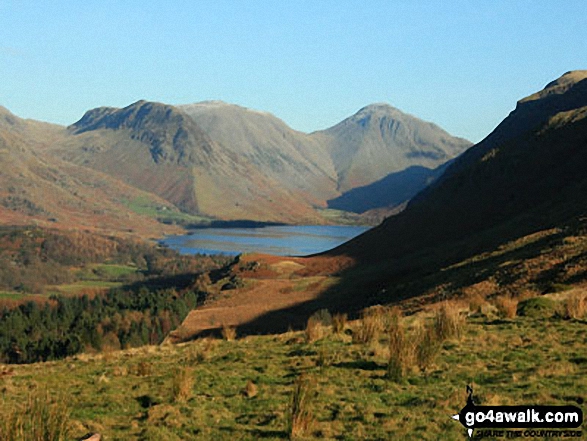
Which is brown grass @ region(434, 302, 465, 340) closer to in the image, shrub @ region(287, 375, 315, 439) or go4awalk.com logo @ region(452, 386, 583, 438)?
go4awalk.com logo @ region(452, 386, 583, 438)

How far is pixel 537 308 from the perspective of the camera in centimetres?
2130

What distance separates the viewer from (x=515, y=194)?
9969 cm

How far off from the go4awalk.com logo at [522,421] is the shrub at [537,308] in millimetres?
10731

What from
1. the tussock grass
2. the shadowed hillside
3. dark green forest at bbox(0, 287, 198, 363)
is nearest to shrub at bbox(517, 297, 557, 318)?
the tussock grass

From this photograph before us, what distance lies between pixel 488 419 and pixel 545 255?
34573 millimetres

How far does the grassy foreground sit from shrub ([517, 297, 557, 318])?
0.49 m

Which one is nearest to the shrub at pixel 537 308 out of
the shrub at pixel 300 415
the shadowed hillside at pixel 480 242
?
the shadowed hillside at pixel 480 242

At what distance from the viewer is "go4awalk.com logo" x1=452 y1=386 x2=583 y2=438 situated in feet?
31.6

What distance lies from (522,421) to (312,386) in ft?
13.2

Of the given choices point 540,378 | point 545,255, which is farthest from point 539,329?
point 545,255

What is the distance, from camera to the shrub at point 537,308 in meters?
20.7

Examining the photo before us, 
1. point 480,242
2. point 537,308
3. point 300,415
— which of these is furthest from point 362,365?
point 480,242

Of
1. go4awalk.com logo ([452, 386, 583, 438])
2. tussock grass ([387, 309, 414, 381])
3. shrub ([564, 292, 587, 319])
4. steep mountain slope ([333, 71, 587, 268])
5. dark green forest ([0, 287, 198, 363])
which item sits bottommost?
dark green forest ([0, 287, 198, 363])

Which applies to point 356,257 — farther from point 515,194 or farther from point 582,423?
point 582,423
